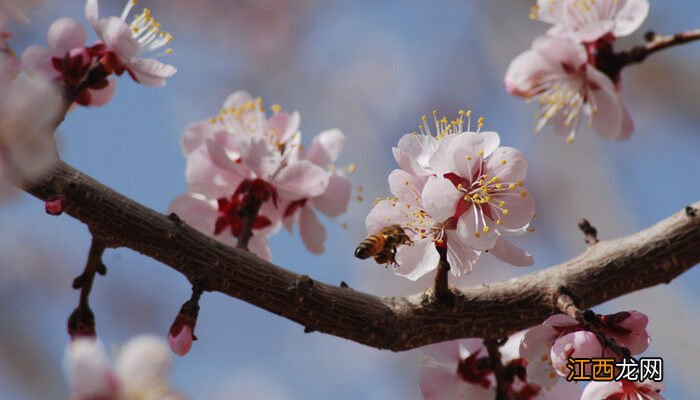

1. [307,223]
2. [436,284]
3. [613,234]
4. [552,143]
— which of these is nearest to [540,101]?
[307,223]

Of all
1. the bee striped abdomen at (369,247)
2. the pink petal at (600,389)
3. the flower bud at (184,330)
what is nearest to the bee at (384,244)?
the bee striped abdomen at (369,247)

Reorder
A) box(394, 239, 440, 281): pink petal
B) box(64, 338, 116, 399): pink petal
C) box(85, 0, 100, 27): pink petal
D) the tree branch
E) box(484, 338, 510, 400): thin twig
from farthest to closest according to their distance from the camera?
box(85, 0, 100, 27): pink petal, box(484, 338, 510, 400): thin twig, box(394, 239, 440, 281): pink petal, the tree branch, box(64, 338, 116, 399): pink petal

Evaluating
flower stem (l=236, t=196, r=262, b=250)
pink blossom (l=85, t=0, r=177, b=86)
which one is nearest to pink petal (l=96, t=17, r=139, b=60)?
pink blossom (l=85, t=0, r=177, b=86)

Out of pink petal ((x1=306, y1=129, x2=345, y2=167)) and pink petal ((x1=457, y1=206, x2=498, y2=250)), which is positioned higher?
pink petal ((x1=306, y1=129, x2=345, y2=167))

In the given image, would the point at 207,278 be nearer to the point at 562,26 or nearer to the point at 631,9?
the point at 562,26

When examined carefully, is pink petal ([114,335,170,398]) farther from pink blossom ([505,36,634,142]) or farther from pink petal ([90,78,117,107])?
pink blossom ([505,36,634,142])

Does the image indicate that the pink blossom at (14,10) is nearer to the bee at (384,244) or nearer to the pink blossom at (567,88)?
the bee at (384,244)
